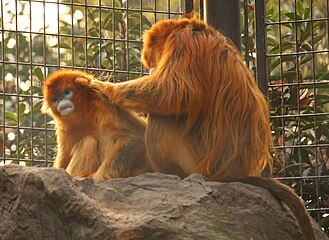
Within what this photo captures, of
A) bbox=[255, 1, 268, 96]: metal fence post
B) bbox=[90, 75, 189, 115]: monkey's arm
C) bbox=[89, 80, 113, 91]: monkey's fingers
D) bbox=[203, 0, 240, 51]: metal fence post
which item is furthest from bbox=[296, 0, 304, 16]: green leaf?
bbox=[90, 75, 189, 115]: monkey's arm

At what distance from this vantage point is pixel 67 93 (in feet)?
24.3

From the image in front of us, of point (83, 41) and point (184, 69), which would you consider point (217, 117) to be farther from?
point (83, 41)

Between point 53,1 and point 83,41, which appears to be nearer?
point 53,1

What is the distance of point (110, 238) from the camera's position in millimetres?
5215

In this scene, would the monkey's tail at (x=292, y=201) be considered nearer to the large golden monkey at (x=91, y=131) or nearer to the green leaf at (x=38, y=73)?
the large golden monkey at (x=91, y=131)

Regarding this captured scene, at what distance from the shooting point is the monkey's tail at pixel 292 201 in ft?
19.9

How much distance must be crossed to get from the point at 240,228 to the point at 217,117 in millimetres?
1083

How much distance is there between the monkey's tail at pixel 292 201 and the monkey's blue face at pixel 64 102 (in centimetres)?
163

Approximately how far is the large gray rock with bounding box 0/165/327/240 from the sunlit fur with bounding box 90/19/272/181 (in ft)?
1.89

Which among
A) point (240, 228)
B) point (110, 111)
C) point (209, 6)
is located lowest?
point (240, 228)

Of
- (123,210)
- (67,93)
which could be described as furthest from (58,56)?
(123,210)

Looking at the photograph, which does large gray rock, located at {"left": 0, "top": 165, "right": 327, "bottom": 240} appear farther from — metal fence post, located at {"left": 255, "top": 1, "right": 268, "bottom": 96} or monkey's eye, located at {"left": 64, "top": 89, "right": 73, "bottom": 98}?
metal fence post, located at {"left": 255, "top": 1, "right": 268, "bottom": 96}

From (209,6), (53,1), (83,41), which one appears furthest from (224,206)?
(83,41)

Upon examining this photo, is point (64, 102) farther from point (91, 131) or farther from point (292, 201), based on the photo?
point (292, 201)
